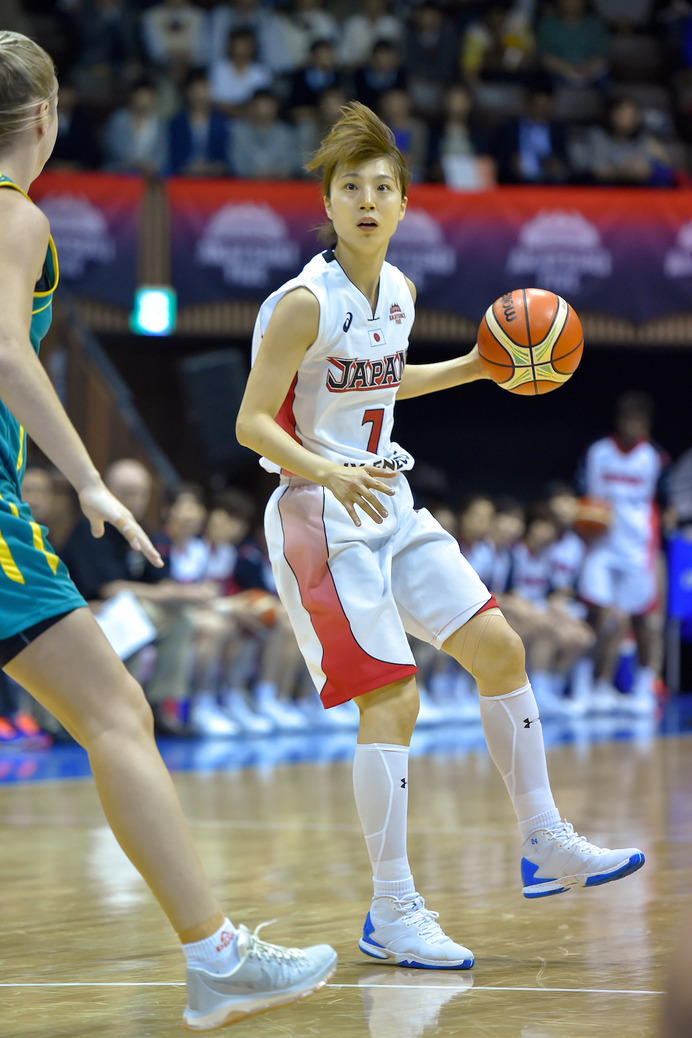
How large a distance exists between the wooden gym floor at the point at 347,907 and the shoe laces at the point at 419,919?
0.09m

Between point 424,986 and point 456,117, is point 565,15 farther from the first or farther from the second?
point 424,986

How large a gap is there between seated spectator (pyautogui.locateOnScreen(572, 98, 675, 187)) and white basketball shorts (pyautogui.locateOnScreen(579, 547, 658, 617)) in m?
3.71

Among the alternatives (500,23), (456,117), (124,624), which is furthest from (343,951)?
(500,23)

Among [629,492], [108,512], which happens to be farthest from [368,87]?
[108,512]

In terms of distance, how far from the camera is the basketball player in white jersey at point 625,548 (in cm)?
1188

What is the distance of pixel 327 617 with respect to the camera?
3248 mm

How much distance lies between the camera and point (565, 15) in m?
14.6

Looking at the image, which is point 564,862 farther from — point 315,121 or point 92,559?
point 315,121

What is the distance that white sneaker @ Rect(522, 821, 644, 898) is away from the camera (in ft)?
10.7

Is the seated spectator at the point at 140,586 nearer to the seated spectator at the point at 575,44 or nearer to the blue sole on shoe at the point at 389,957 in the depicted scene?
the blue sole on shoe at the point at 389,957

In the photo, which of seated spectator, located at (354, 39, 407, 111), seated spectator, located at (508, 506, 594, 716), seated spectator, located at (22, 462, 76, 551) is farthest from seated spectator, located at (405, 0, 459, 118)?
seated spectator, located at (22, 462, 76, 551)

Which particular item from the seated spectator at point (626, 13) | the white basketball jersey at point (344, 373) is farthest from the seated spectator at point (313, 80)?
the white basketball jersey at point (344, 373)

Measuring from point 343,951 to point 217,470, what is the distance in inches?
399

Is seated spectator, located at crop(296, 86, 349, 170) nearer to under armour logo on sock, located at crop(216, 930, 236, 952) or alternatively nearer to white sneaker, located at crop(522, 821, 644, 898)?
white sneaker, located at crop(522, 821, 644, 898)
